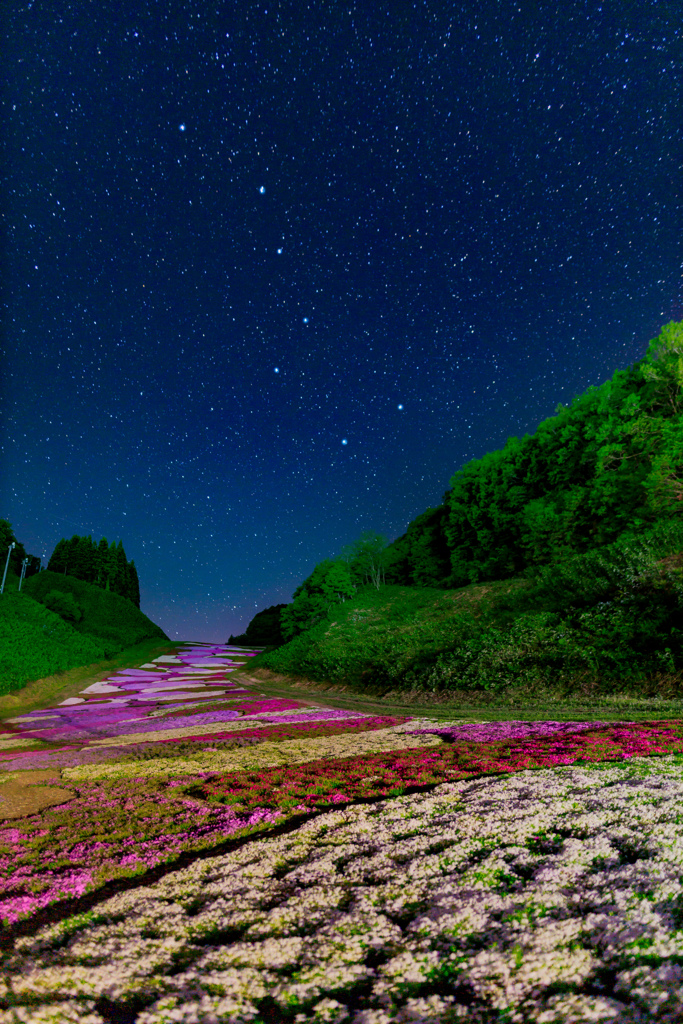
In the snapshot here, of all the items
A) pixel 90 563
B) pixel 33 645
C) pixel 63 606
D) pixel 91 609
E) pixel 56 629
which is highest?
pixel 90 563

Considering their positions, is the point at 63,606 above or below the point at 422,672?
above

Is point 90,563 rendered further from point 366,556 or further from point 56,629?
point 366,556

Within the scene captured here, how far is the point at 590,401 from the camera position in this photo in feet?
134

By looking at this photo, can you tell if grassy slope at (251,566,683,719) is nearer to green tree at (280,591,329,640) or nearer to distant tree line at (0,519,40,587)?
green tree at (280,591,329,640)

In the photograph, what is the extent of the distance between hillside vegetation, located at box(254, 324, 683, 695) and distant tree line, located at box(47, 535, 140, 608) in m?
84.3

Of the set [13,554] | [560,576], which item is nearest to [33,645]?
[560,576]

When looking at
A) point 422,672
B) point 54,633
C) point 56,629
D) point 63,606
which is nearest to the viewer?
point 422,672

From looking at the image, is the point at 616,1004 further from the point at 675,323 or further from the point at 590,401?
the point at 590,401

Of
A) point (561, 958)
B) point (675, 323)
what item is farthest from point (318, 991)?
point (675, 323)

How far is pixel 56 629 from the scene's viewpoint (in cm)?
5069

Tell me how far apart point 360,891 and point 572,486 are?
3961 centimetres

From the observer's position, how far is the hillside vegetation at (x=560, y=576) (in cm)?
1944

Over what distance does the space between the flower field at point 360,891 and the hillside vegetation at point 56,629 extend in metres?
27.7

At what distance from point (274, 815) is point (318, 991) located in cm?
467
